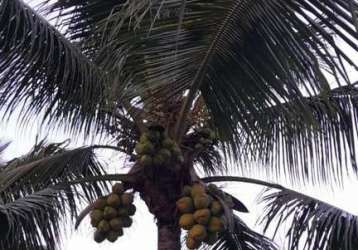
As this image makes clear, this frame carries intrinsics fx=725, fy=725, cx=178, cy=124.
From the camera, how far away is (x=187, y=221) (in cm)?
517

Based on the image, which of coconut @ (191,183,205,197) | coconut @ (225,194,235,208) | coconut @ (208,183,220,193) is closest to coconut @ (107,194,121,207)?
coconut @ (191,183,205,197)

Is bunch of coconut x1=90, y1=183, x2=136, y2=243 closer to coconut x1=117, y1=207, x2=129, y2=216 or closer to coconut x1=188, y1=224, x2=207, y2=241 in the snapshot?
coconut x1=117, y1=207, x2=129, y2=216

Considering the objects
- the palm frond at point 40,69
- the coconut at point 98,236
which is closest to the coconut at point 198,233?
the coconut at point 98,236

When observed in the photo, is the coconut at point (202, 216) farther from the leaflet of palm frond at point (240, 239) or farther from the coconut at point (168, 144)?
the leaflet of palm frond at point (240, 239)

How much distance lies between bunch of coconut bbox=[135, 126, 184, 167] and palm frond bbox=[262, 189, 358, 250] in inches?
41.2

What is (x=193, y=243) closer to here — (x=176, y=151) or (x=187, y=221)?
(x=187, y=221)

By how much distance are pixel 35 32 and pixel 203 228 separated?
2.03m

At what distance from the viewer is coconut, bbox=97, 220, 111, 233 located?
5.32 m

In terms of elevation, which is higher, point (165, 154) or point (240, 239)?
point (165, 154)

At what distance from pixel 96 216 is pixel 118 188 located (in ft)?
0.95

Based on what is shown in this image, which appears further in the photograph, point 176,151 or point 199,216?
point 176,151

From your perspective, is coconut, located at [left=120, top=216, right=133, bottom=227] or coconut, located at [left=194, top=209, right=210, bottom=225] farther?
coconut, located at [left=120, top=216, right=133, bottom=227]

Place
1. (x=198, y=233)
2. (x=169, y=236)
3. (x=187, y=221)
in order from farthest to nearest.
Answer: (x=169, y=236)
(x=187, y=221)
(x=198, y=233)

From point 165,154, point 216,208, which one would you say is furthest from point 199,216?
point 165,154
